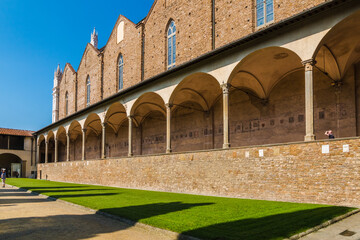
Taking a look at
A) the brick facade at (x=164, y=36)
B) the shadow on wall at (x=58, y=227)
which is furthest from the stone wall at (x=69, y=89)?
the shadow on wall at (x=58, y=227)

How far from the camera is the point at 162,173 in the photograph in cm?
1764

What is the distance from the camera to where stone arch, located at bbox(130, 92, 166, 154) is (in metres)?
26.2

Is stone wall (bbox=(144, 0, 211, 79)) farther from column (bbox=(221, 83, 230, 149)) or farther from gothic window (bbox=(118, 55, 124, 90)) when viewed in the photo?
column (bbox=(221, 83, 230, 149))

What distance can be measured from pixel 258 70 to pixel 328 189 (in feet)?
26.9

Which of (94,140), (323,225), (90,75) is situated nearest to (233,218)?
(323,225)

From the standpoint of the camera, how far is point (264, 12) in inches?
707

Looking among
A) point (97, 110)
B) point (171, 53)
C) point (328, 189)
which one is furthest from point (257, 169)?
point (97, 110)

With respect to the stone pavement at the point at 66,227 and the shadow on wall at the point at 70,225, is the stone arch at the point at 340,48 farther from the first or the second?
the stone pavement at the point at 66,227

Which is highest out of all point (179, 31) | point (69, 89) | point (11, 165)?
point (179, 31)

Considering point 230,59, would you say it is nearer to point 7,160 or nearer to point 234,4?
point 234,4

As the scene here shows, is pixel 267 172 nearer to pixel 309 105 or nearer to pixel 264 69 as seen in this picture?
pixel 309 105

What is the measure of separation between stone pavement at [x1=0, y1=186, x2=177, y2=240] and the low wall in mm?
5954

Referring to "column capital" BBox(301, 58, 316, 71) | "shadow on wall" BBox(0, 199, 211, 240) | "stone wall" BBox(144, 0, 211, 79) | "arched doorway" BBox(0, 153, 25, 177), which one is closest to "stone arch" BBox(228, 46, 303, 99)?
"column capital" BBox(301, 58, 316, 71)

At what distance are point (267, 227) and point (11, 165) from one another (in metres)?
44.9
